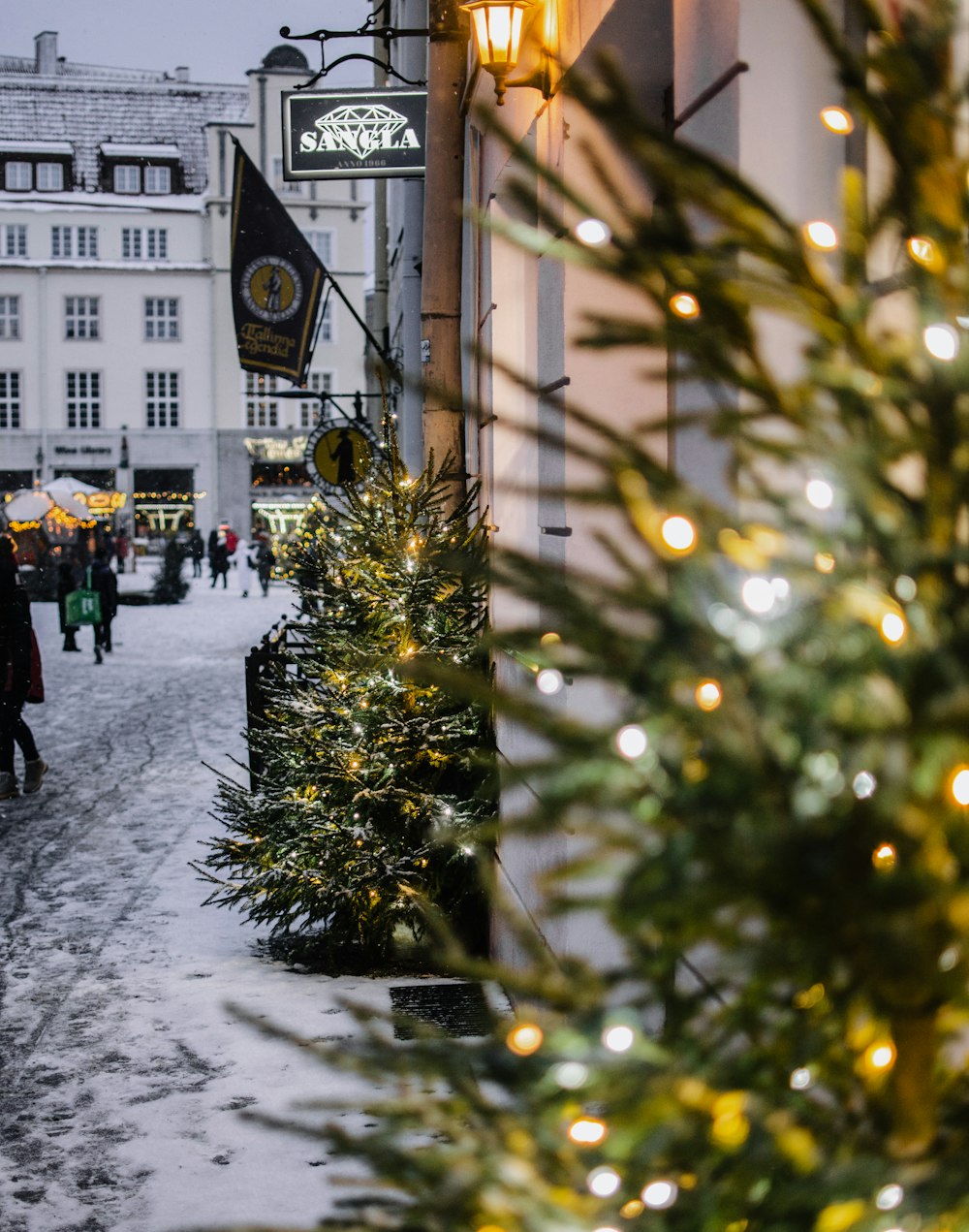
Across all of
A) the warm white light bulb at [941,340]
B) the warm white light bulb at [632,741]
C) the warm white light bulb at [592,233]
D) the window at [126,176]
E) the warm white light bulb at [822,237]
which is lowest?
the warm white light bulb at [632,741]

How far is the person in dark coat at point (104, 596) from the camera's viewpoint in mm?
20328

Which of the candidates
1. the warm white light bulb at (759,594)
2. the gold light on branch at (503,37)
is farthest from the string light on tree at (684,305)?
the gold light on branch at (503,37)

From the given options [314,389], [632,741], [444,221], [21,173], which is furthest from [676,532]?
[21,173]

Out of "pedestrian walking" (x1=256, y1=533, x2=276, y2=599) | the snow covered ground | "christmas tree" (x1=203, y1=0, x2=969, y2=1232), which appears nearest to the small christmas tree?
"pedestrian walking" (x1=256, y1=533, x2=276, y2=599)

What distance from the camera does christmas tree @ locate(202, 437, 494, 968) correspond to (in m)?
5.73

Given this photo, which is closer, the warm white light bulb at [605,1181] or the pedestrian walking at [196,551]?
the warm white light bulb at [605,1181]

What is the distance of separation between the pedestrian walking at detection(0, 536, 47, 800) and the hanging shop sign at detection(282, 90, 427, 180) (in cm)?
368

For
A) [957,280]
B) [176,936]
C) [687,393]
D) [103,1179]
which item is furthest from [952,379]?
[176,936]

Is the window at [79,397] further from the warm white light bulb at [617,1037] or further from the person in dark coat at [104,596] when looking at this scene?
the warm white light bulb at [617,1037]

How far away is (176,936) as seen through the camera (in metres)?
6.64

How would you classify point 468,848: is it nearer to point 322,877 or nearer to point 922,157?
point 322,877

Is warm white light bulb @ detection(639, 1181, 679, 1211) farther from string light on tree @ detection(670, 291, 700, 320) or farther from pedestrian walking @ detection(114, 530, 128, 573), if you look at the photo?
pedestrian walking @ detection(114, 530, 128, 573)

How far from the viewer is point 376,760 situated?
580 centimetres

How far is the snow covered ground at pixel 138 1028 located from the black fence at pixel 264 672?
0.79 meters
